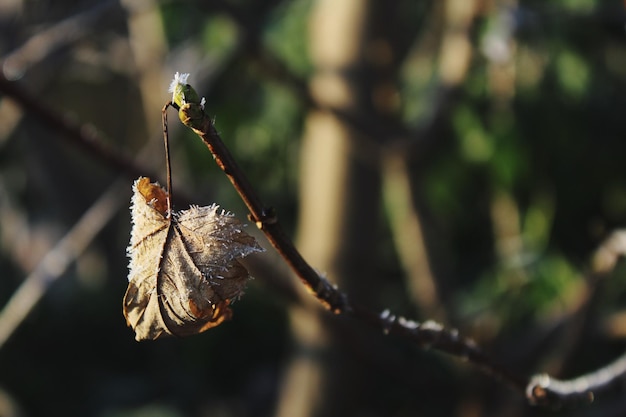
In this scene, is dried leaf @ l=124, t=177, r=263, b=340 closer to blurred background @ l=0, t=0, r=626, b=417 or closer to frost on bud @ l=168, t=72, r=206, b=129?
frost on bud @ l=168, t=72, r=206, b=129

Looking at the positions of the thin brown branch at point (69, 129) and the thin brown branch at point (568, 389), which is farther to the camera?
the thin brown branch at point (69, 129)

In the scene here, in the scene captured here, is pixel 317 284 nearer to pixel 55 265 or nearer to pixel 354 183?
pixel 55 265

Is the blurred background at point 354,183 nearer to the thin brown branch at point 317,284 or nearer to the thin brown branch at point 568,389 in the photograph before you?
the thin brown branch at point 568,389

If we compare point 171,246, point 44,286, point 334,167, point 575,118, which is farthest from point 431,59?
point 171,246

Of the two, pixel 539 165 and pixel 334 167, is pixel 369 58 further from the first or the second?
pixel 539 165

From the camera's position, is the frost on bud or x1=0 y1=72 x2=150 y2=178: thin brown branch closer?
the frost on bud

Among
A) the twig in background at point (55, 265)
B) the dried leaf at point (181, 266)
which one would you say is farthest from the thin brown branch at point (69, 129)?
the twig in background at point (55, 265)

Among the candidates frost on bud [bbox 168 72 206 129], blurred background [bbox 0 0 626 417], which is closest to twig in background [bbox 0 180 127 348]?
blurred background [bbox 0 0 626 417]
